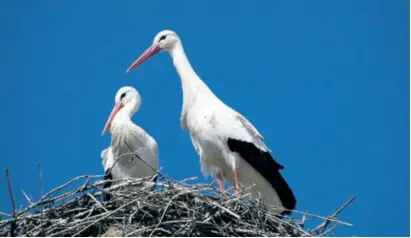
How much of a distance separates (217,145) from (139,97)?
1.28m

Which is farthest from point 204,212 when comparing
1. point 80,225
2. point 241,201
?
point 80,225

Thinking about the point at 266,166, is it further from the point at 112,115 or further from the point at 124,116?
the point at 112,115

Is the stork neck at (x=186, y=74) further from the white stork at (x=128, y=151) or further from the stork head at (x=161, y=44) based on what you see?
the white stork at (x=128, y=151)

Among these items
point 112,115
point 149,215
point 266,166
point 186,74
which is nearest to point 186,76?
point 186,74

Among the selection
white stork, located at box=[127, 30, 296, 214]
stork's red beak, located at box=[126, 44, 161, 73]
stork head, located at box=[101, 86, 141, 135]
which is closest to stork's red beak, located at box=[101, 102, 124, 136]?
stork head, located at box=[101, 86, 141, 135]

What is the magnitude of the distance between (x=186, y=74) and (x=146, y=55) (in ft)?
2.13

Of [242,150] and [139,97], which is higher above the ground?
[139,97]

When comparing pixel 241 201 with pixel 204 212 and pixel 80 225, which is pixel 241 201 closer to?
pixel 204 212

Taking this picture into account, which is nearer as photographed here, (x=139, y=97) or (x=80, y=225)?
(x=80, y=225)

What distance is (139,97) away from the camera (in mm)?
9164

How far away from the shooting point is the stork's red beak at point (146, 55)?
909 centimetres

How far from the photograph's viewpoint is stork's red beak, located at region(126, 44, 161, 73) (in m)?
9.09

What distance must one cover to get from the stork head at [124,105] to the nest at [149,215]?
89.8 inches

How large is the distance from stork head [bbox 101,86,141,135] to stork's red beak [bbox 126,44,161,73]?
204 mm
